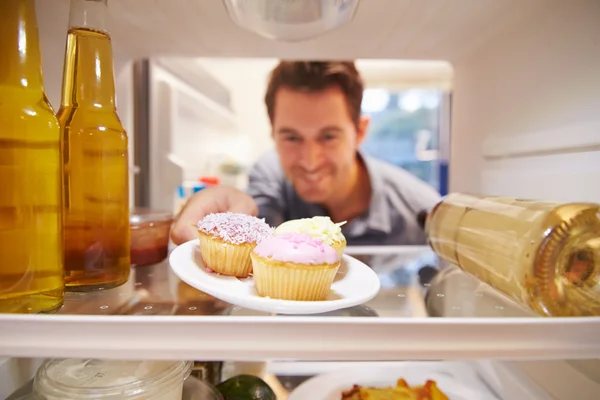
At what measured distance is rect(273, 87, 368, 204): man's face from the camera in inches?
56.0

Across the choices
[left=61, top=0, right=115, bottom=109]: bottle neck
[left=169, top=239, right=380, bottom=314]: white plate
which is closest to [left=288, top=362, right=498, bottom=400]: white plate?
[left=169, top=239, right=380, bottom=314]: white plate

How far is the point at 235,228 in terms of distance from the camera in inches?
24.2

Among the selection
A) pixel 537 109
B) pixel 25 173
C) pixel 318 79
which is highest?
pixel 318 79

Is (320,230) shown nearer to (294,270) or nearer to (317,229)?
(317,229)

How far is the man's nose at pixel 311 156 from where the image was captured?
1.44 meters

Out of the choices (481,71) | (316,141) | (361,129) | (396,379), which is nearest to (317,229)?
(396,379)

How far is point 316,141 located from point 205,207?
0.69m

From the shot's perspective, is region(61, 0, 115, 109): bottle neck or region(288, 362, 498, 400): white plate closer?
region(61, 0, 115, 109): bottle neck

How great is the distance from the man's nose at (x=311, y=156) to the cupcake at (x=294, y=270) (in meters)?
0.92

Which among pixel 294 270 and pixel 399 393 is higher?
pixel 294 270

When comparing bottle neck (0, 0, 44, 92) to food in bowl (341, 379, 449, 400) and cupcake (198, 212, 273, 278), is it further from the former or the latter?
food in bowl (341, 379, 449, 400)

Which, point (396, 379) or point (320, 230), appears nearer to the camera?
point (320, 230)

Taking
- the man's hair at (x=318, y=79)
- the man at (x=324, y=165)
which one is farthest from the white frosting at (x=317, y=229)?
the man's hair at (x=318, y=79)

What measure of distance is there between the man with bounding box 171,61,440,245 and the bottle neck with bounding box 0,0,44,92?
3.02ft
